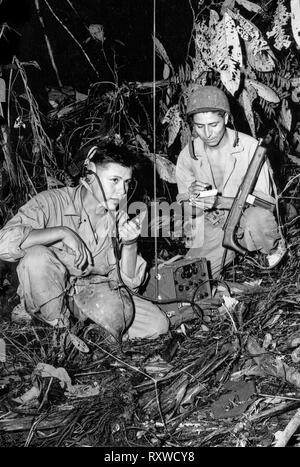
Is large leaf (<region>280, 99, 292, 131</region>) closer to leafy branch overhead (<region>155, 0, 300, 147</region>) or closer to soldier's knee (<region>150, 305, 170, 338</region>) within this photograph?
leafy branch overhead (<region>155, 0, 300, 147</region>)

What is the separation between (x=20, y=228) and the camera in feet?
11.5

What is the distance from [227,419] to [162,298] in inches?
57.8

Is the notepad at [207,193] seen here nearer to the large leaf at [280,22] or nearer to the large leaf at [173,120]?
the large leaf at [173,120]

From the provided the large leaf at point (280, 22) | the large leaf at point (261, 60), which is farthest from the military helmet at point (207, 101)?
the large leaf at point (280, 22)

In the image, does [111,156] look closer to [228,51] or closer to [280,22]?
[228,51]

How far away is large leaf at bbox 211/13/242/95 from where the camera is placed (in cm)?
365

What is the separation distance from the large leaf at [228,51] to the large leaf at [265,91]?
21.3 inches

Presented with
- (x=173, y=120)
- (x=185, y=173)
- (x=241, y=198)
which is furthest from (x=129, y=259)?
(x=173, y=120)

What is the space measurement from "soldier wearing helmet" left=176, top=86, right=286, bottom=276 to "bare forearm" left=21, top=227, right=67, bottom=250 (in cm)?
127

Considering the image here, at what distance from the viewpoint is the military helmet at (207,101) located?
419cm

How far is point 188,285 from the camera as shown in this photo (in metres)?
3.94

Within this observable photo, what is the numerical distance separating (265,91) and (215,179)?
79 cm

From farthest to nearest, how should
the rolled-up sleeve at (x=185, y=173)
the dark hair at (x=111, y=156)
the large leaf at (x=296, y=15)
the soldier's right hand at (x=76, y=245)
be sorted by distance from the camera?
the rolled-up sleeve at (x=185, y=173) → the dark hair at (x=111, y=156) → the soldier's right hand at (x=76, y=245) → the large leaf at (x=296, y=15)
